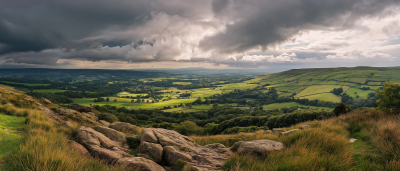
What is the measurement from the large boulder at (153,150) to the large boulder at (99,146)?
110 centimetres

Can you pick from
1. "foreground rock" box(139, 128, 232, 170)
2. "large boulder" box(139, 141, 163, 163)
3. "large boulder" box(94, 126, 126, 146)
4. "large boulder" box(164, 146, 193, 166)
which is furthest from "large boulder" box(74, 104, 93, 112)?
"large boulder" box(164, 146, 193, 166)

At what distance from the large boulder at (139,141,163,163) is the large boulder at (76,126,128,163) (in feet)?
3.61

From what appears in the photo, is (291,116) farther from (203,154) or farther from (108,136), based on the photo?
(108,136)

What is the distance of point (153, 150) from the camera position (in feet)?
29.5

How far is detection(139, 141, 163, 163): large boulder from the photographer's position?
871 centimetres

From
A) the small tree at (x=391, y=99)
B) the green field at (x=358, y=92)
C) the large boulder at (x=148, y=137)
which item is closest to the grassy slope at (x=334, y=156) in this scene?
the large boulder at (x=148, y=137)

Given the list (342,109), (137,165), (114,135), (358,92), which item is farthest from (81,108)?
(358,92)

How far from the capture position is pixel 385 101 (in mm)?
12523

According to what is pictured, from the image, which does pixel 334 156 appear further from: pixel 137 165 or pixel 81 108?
pixel 81 108

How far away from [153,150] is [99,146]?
2989 millimetres

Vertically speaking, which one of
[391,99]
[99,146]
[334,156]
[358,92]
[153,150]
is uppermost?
[391,99]

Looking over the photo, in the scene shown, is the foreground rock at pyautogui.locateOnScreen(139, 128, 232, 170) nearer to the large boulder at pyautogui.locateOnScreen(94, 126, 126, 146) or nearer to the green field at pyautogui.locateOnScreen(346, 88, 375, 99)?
the large boulder at pyautogui.locateOnScreen(94, 126, 126, 146)

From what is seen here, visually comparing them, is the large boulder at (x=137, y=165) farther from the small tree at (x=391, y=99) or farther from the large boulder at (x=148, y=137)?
the small tree at (x=391, y=99)

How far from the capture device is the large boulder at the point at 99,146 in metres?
7.53
